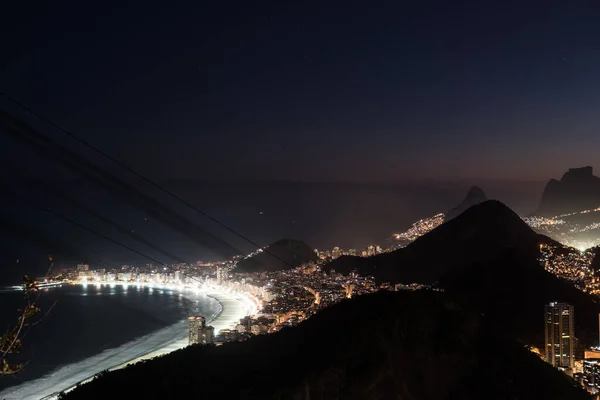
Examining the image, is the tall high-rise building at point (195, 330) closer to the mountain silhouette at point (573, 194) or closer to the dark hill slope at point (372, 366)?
the dark hill slope at point (372, 366)

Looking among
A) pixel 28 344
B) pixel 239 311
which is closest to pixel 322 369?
pixel 28 344

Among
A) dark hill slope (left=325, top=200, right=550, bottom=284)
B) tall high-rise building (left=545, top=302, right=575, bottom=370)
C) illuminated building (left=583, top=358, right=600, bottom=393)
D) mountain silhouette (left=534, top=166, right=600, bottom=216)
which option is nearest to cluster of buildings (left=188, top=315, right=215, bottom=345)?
tall high-rise building (left=545, top=302, right=575, bottom=370)

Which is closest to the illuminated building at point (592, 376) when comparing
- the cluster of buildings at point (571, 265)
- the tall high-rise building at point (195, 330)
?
the cluster of buildings at point (571, 265)

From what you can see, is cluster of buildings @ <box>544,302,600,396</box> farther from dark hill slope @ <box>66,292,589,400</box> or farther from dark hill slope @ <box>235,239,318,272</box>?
dark hill slope @ <box>235,239,318,272</box>

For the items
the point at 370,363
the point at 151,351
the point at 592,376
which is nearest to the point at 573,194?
the point at 592,376

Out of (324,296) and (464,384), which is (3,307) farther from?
(464,384)

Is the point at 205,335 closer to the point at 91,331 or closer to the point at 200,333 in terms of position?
the point at 200,333
